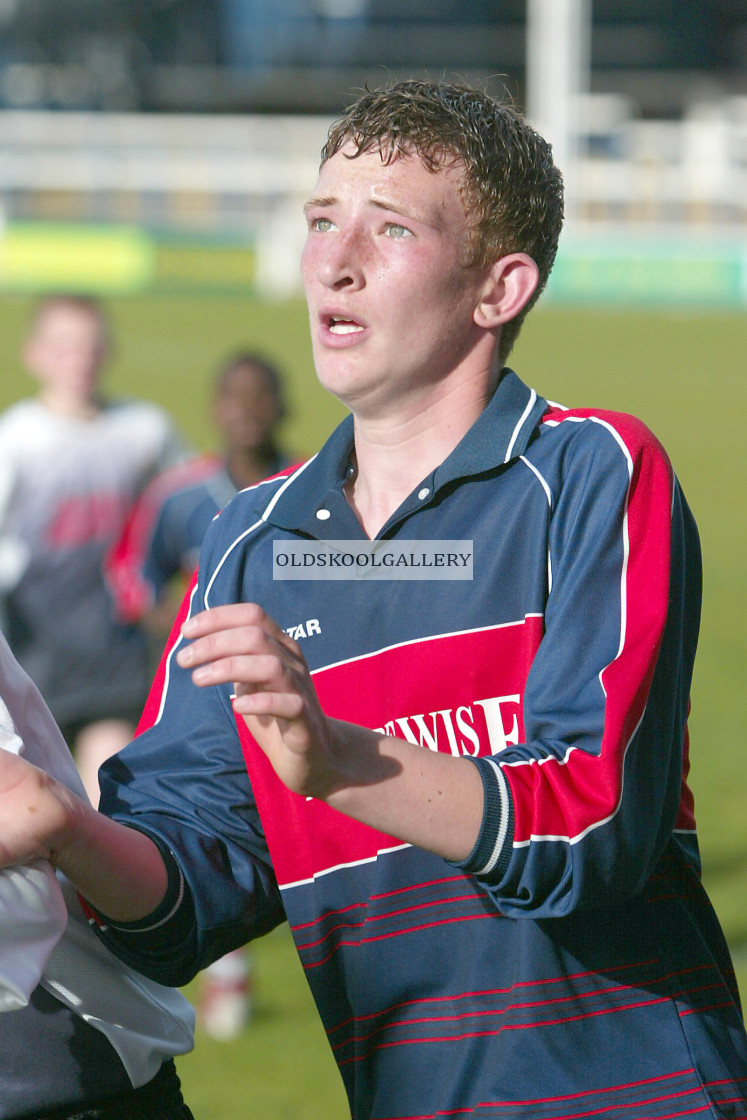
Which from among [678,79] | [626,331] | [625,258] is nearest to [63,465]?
[626,331]

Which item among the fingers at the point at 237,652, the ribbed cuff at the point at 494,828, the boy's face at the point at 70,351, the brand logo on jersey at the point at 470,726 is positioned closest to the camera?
the fingers at the point at 237,652

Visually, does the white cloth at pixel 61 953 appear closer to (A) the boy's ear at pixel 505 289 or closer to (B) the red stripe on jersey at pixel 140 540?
(A) the boy's ear at pixel 505 289

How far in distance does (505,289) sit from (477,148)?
19 cm

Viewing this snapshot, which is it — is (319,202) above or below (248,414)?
above

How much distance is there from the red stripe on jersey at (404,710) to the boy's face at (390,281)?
0.34 m

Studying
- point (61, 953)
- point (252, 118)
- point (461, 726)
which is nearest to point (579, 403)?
point (461, 726)

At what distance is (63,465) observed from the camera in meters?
5.82

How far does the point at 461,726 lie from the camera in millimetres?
1893

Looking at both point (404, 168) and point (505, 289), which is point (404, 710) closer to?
point (505, 289)

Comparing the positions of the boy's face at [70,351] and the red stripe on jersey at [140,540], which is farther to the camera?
the boy's face at [70,351]

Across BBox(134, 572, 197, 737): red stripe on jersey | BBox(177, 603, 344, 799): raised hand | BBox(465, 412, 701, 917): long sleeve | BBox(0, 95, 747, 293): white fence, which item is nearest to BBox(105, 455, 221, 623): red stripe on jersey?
BBox(134, 572, 197, 737): red stripe on jersey

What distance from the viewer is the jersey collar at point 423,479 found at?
76.8 inches

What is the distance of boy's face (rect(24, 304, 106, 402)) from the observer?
232 inches

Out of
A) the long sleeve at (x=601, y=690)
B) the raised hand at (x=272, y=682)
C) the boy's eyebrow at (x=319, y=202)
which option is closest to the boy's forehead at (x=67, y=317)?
the boy's eyebrow at (x=319, y=202)
